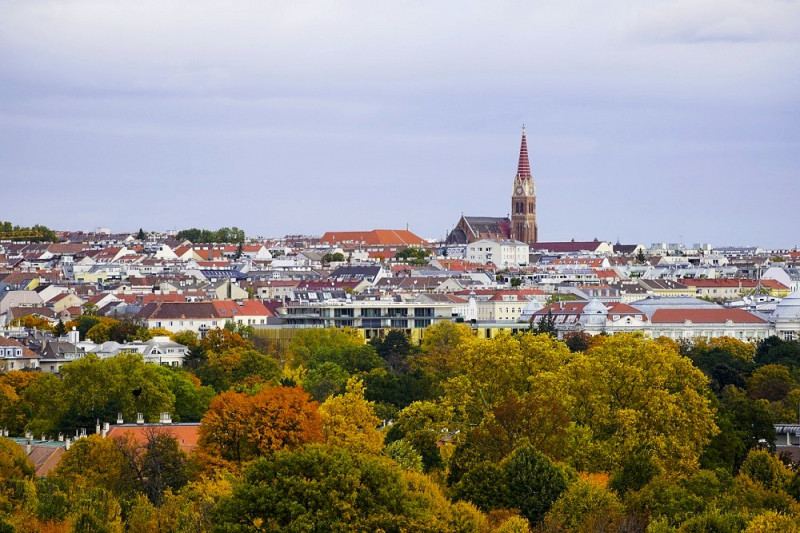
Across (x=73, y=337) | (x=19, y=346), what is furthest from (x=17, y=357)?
(x=73, y=337)

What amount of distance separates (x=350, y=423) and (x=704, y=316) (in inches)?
2663

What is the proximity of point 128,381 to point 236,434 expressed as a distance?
668 inches

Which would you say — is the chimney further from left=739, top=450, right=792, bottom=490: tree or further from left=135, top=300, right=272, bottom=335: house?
left=739, top=450, right=792, bottom=490: tree

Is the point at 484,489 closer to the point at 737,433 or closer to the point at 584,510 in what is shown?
the point at 584,510

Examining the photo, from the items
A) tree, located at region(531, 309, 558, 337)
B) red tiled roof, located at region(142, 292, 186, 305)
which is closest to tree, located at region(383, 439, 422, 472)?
tree, located at region(531, 309, 558, 337)

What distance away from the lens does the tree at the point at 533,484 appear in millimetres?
42156

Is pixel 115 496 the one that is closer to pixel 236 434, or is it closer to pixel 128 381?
pixel 236 434

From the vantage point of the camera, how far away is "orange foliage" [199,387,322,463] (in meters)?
48.0

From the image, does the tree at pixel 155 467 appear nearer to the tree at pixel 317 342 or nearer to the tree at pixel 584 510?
the tree at pixel 584 510

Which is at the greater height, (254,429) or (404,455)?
(254,429)

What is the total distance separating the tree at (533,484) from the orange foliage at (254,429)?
6.57 metres

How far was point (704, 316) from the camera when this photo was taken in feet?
380

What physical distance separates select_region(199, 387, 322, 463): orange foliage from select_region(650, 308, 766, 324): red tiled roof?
68.0 meters

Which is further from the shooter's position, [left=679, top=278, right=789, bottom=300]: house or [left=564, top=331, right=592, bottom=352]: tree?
[left=679, top=278, right=789, bottom=300]: house
